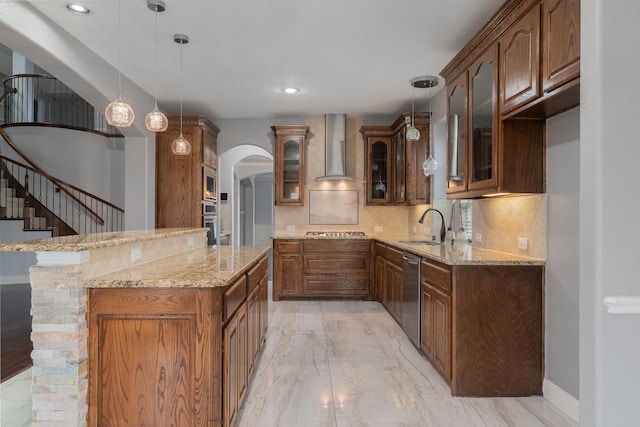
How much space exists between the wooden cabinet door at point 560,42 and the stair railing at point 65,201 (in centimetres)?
706

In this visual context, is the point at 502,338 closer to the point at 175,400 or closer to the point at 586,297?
the point at 586,297

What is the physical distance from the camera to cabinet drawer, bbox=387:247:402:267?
3.96 meters

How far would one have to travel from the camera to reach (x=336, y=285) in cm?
525

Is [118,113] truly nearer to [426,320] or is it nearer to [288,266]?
[426,320]

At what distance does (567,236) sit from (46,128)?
27.3 ft

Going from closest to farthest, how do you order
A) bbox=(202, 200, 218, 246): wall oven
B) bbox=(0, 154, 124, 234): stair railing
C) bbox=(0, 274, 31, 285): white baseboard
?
bbox=(202, 200, 218, 246): wall oven → bbox=(0, 274, 31, 285): white baseboard → bbox=(0, 154, 124, 234): stair railing

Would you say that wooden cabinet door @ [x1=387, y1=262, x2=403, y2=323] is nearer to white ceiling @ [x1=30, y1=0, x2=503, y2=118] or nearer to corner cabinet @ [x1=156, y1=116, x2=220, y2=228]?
white ceiling @ [x1=30, y1=0, x2=503, y2=118]

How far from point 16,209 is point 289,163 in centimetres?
468

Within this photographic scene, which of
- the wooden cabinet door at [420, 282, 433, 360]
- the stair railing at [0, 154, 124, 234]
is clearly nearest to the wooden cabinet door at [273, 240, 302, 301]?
the wooden cabinet door at [420, 282, 433, 360]

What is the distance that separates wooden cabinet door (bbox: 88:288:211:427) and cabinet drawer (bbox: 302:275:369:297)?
3.49 m

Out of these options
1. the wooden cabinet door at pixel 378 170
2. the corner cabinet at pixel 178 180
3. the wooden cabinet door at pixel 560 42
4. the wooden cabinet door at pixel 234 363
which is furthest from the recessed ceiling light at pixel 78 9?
the wooden cabinet door at pixel 378 170

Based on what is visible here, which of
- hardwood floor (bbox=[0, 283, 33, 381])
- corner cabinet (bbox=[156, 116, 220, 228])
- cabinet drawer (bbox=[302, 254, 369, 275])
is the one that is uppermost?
corner cabinet (bbox=[156, 116, 220, 228])

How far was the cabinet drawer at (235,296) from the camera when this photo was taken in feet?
6.28

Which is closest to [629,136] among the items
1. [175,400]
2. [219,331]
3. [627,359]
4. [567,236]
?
[627,359]
